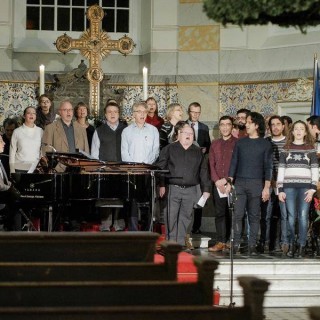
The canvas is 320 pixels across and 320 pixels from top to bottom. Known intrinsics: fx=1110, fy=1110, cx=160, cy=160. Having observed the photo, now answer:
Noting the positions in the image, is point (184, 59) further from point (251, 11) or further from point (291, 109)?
point (251, 11)

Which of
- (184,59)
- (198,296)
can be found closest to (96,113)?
(184,59)

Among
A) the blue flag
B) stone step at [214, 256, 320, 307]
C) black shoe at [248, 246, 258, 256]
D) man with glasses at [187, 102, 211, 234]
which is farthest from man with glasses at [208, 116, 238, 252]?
the blue flag

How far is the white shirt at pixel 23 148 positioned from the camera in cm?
1352

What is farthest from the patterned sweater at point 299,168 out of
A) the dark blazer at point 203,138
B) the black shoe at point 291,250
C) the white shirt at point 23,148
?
the white shirt at point 23,148

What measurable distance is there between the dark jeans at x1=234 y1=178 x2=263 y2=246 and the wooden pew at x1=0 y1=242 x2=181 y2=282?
4030 millimetres

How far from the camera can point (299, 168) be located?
1276cm

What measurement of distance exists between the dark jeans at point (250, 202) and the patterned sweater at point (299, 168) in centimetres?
31

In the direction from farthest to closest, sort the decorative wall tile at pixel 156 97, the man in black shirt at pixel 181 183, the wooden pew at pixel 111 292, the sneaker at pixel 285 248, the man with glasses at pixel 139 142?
the decorative wall tile at pixel 156 97 < the man with glasses at pixel 139 142 < the man in black shirt at pixel 181 183 < the sneaker at pixel 285 248 < the wooden pew at pixel 111 292

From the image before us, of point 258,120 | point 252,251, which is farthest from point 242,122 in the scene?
point 252,251

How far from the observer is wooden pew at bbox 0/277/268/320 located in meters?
7.24

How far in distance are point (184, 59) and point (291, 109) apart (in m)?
2.00

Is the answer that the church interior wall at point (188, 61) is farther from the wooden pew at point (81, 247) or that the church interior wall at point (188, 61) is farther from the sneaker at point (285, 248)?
the wooden pew at point (81, 247)

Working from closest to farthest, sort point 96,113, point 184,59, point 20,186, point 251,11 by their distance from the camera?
point 251,11 < point 20,186 < point 96,113 < point 184,59

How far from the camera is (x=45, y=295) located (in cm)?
809
